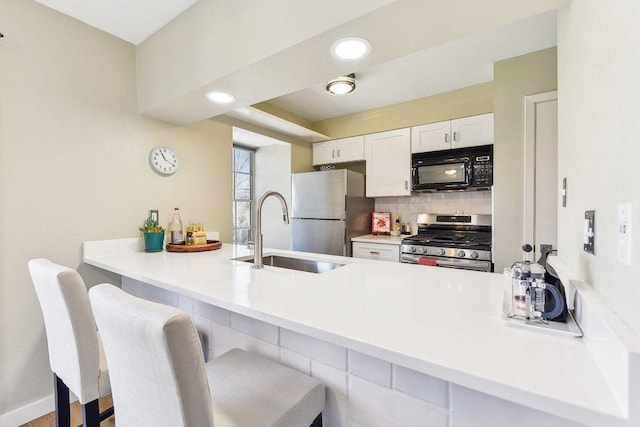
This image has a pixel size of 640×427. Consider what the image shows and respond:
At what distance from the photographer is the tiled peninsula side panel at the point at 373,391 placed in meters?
0.70

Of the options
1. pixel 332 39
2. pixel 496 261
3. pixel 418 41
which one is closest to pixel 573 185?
pixel 418 41

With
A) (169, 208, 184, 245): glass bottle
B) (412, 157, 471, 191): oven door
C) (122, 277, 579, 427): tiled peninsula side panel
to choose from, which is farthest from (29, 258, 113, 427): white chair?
(412, 157, 471, 191): oven door

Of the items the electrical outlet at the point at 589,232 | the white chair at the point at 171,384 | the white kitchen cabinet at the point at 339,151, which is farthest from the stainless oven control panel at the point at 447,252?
the white chair at the point at 171,384

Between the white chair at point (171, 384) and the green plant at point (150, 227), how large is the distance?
1.42 m

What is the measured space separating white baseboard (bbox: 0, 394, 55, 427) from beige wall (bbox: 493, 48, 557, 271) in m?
3.21

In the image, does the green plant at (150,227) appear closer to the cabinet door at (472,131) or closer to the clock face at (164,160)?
the clock face at (164,160)

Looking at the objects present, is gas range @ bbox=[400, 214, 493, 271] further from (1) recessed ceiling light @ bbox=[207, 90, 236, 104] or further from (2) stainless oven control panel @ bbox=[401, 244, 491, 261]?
(1) recessed ceiling light @ bbox=[207, 90, 236, 104]

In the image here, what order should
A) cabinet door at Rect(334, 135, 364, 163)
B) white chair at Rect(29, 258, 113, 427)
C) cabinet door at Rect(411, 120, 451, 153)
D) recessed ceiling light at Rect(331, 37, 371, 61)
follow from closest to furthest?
white chair at Rect(29, 258, 113, 427), recessed ceiling light at Rect(331, 37, 371, 61), cabinet door at Rect(411, 120, 451, 153), cabinet door at Rect(334, 135, 364, 163)

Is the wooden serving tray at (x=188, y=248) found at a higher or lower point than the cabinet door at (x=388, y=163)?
lower

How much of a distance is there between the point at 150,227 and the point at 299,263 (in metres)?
1.14

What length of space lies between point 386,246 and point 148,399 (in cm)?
266

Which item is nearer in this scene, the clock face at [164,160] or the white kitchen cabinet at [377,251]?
the clock face at [164,160]

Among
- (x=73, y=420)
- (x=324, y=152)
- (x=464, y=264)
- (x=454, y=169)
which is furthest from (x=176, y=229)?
(x=454, y=169)

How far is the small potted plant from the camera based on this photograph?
2.00 meters
